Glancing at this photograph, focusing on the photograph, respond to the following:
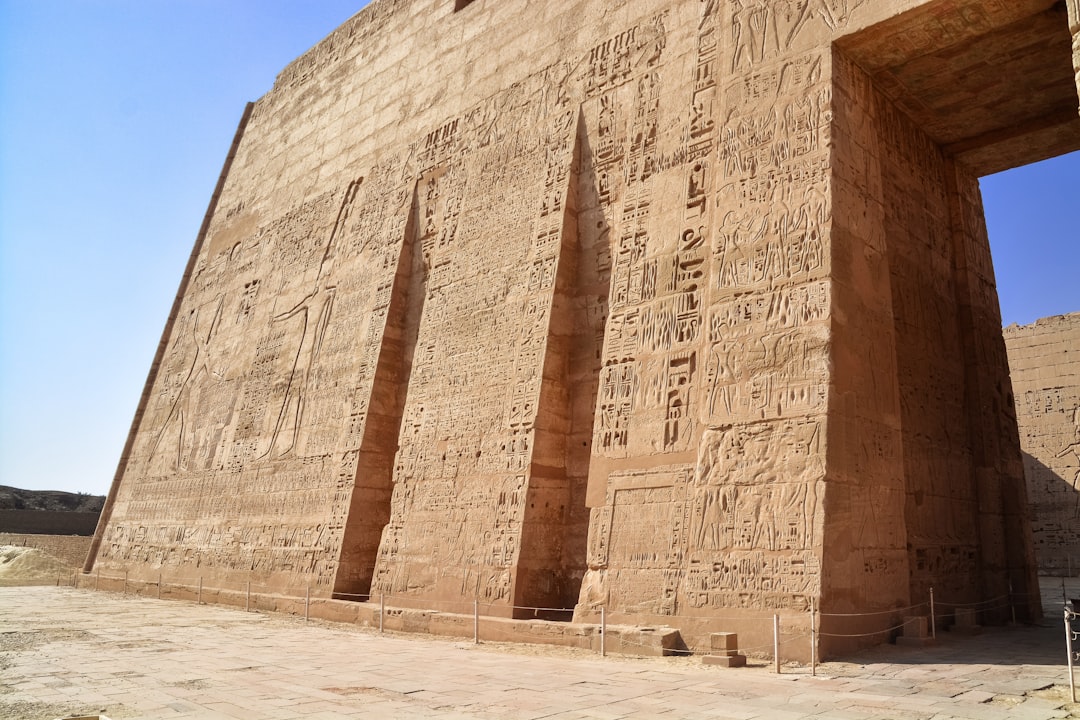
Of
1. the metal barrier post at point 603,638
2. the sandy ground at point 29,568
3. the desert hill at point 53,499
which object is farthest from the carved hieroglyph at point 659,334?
the desert hill at point 53,499

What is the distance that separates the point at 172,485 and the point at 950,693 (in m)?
12.2

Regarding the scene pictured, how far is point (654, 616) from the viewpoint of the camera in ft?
18.9

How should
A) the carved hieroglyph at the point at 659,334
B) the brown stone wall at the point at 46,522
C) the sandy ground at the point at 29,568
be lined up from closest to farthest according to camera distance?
1. the carved hieroglyph at the point at 659,334
2. the sandy ground at the point at 29,568
3. the brown stone wall at the point at 46,522

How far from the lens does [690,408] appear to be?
6172 mm

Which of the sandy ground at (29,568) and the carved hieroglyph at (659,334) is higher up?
the carved hieroglyph at (659,334)

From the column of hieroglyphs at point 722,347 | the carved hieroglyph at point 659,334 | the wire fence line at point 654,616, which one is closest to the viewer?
the wire fence line at point 654,616

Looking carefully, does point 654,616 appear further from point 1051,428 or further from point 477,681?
point 1051,428

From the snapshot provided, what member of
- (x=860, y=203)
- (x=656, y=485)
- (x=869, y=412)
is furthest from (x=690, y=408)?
(x=860, y=203)

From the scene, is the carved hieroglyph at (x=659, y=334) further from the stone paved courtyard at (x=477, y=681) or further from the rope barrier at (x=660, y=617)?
the stone paved courtyard at (x=477, y=681)

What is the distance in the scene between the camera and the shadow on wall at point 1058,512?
40.0 feet

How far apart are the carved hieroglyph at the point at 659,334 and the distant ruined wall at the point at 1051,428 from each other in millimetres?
6103

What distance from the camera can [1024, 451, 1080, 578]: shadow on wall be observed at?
12188 mm

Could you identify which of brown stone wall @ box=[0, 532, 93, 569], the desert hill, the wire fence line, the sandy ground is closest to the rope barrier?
the wire fence line

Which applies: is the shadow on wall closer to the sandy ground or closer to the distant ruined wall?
the distant ruined wall
